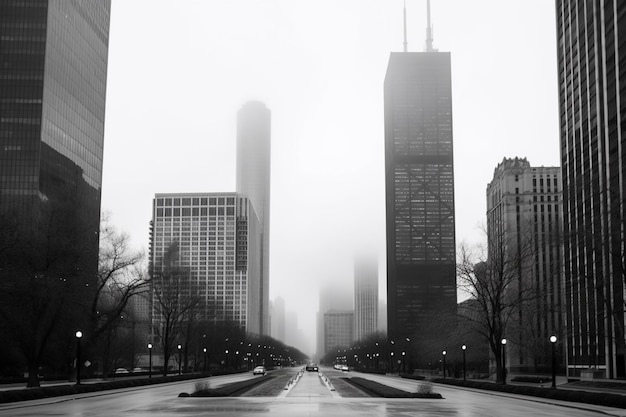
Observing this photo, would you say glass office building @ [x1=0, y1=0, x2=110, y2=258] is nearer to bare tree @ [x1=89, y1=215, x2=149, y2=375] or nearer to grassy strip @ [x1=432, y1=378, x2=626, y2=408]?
bare tree @ [x1=89, y1=215, x2=149, y2=375]

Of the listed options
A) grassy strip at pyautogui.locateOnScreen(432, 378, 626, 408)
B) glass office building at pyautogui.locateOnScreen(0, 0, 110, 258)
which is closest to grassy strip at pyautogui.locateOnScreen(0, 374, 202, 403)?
grassy strip at pyautogui.locateOnScreen(432, 378, 626, 408)

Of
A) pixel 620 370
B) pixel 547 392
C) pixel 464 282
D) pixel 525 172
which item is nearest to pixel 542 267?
pixel 525 172

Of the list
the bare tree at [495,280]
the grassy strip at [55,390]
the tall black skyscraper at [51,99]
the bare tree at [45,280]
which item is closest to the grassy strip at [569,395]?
the bare tree at [495,280]

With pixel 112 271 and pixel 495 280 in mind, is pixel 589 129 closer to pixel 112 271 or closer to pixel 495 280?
pixel 495 280

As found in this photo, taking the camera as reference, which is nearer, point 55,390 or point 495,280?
point 55,390

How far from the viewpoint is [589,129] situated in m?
99.1

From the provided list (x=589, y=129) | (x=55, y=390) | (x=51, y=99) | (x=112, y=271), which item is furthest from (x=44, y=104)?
(x=55, y=390)

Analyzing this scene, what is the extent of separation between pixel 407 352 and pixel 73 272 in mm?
106886

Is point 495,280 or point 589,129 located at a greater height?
point 589,129

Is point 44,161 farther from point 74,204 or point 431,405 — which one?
point 431,405

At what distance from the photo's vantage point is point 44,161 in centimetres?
12950

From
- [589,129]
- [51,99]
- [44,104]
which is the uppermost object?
[51,99]

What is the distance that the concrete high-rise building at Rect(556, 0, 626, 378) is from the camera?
88.4 metres

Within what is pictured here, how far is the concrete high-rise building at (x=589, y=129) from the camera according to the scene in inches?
3482
